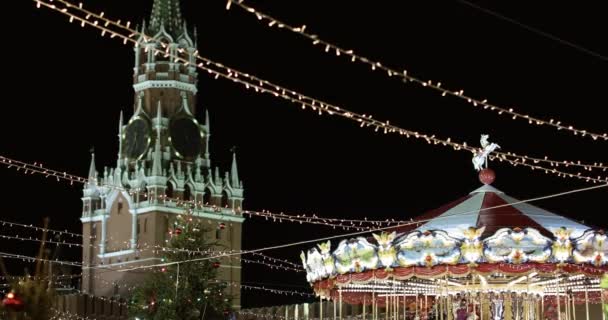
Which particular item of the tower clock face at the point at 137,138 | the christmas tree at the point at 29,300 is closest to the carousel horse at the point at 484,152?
the christmas tree at the point at 29,300

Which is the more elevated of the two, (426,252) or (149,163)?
(149,163)

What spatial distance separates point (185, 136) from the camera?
65.8 meters

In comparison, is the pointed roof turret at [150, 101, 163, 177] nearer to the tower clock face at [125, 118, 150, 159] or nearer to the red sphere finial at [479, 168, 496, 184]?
the tower clock face at [125, 118, 150, 159]

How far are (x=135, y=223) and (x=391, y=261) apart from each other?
47077 mm

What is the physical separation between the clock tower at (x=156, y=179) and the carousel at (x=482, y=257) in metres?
42.3

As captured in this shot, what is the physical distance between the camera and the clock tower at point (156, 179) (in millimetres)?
63062

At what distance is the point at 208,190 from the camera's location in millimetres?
66125

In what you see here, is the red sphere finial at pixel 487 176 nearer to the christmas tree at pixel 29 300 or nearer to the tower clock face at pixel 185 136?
the christmas tree at pixel 29 300

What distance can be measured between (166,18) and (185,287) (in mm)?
35735

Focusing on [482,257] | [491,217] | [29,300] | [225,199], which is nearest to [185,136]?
[225,199]

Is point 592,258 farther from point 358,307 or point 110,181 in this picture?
point 110,181

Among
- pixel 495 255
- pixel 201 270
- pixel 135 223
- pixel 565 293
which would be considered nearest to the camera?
pixel 495 255

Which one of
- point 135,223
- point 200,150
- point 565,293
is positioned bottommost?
point 565,293

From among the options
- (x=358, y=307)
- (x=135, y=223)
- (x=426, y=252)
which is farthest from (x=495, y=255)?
(x=135, y=223)
